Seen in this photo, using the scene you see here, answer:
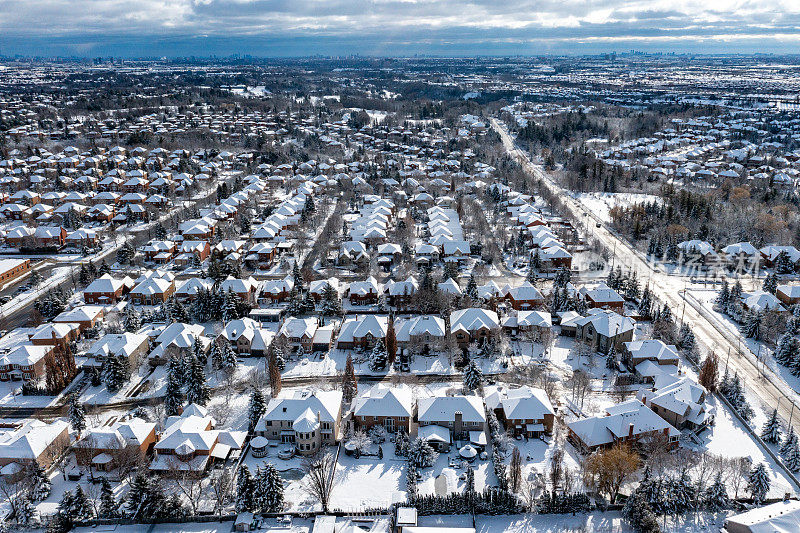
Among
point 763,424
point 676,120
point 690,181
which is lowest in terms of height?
point 763,424

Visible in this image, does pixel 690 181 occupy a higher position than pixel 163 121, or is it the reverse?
pixel 163 121

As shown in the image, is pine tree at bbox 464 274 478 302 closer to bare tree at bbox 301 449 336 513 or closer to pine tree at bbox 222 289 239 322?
pine tree at bbox 222 289 239 322

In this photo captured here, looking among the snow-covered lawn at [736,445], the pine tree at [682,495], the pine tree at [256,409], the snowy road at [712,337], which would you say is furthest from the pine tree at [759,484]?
the pine tree at [256,409]

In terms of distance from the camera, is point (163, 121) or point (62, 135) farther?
point (163, 121)

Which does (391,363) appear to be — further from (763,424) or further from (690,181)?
(690,181)

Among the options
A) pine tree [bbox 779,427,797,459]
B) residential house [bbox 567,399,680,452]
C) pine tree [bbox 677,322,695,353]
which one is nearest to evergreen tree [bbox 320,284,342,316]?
residential house [bbox 567,399,680,452]

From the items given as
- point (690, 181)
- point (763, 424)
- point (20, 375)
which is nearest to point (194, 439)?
point (20, 375)

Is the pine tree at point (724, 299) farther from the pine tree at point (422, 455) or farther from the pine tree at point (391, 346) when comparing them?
the pine tree at point (422, 455)
